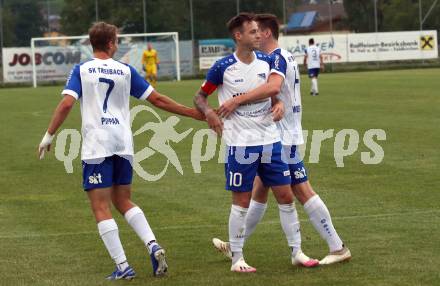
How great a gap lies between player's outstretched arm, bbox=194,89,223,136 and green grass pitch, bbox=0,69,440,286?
3.95 ft

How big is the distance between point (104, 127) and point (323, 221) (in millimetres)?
2052

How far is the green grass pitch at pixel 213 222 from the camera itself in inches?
337

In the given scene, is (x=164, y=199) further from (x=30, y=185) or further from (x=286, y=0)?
(x=286, y=0)

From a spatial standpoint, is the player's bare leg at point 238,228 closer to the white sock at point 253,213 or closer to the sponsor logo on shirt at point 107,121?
the white sock at point 253,213

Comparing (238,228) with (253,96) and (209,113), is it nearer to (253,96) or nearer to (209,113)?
(209,113)

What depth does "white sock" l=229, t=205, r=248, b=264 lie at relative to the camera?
870 centimetres

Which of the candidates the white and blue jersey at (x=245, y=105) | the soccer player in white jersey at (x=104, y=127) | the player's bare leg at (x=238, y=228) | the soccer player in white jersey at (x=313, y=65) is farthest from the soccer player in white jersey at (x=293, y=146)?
the soccer player in white jersey at (x=313, y=65)

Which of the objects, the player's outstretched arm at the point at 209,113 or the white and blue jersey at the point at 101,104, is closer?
the white and blue jersey at the point at 101,104

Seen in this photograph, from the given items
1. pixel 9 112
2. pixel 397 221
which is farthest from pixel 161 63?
pixel 397 221

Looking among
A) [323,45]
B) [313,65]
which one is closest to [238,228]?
[313,65]

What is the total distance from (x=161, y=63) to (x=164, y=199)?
4415 centimetres

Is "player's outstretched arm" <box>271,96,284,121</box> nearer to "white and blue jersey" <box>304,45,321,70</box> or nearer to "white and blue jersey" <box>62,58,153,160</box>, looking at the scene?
"white and blue jersey" <box>62,58,153,160</box>

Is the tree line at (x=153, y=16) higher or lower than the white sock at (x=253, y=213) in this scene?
higher

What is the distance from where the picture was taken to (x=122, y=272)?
27.6ft
